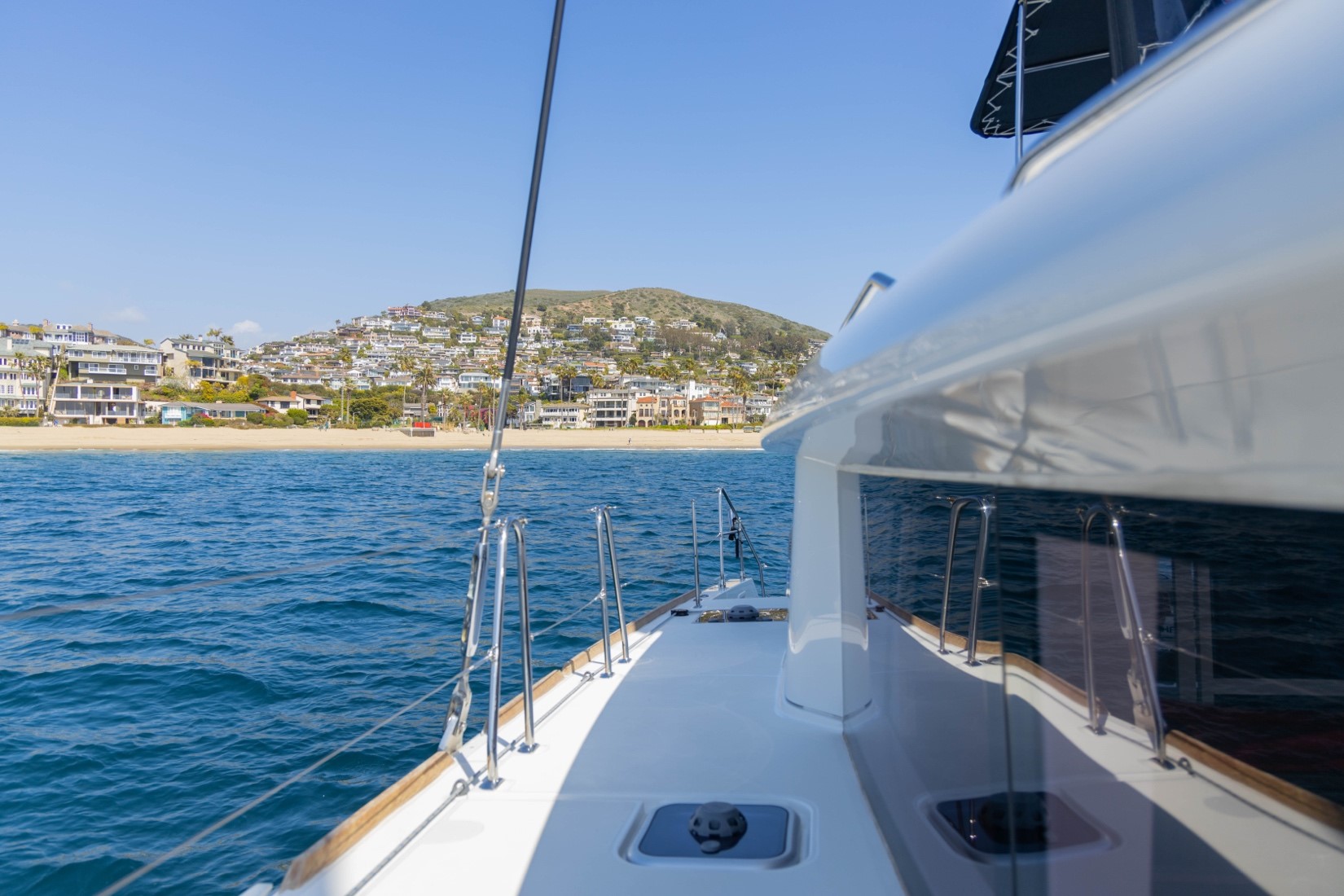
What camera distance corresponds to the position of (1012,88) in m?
3.64

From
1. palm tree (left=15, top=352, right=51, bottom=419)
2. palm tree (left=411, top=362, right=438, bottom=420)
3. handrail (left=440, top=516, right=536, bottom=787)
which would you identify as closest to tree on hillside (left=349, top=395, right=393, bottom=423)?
palm tree (left=411, top=362, right=438, bottom=420)

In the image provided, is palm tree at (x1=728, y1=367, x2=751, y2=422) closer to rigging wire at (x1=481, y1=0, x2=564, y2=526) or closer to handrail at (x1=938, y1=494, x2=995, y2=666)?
rigging wire at (x1=481, y1=0, x2=564, y2=526)

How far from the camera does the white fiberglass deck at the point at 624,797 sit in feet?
8.03

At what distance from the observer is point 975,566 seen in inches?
66.1

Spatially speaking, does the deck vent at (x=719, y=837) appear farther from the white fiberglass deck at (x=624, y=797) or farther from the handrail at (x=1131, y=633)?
the handrail at (x=1131, y=633)

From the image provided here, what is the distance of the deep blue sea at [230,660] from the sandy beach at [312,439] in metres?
39.9

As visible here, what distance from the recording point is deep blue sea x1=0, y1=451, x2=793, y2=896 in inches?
202

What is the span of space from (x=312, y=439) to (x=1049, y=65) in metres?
76.1

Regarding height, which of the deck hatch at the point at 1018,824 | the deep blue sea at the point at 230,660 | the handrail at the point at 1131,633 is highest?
the handrail at the point at 1131,633

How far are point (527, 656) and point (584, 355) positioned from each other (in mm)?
158103

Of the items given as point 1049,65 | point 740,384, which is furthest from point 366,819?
point 740,384

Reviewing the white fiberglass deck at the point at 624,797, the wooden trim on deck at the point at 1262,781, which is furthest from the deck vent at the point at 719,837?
the wooden trim on deck at the point at 1262,781

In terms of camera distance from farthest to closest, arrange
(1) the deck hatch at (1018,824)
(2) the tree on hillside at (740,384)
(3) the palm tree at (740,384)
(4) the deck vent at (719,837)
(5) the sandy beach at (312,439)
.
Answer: (2) the tree on hillside at (740,384) → (3) the palm tree at (740,384) → (5) the sandy beach at (312,439) → (4) the deck vent at (719,837) → (1) the deck hatch at (1018,824)

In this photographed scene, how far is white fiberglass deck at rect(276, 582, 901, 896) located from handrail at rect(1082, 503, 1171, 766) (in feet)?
5.13
